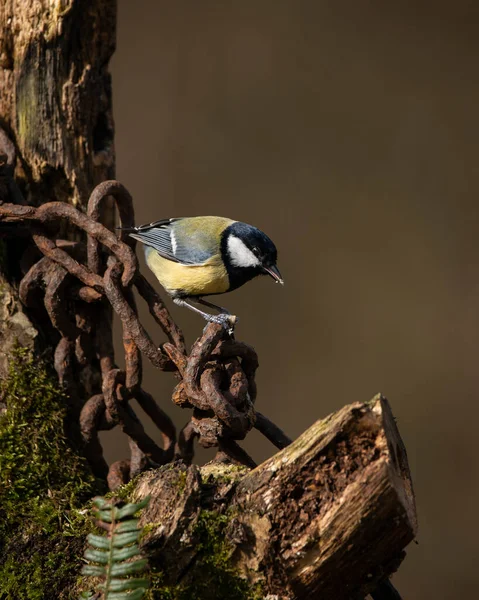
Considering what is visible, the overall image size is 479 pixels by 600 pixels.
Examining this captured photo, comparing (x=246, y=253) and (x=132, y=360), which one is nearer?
(x=132, y=360)

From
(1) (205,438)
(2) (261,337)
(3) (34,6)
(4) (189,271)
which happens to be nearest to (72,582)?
(1) (205,438)

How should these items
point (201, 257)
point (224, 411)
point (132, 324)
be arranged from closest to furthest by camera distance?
point (224, 411)
point (132, 324)
point (201, 257)

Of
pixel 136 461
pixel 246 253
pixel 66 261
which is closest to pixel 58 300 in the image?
pixel 66 261

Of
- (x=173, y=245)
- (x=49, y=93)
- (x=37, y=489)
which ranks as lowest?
(x=37, y=489)

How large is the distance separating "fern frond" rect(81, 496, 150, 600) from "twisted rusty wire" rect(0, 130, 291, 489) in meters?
0.22

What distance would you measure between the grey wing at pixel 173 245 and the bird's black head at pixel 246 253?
2.8 inches

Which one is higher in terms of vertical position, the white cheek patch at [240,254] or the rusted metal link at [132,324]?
the rusted metal link at [132,324]

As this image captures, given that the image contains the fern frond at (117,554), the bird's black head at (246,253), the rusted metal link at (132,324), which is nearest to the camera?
the fern frond at (117,554)

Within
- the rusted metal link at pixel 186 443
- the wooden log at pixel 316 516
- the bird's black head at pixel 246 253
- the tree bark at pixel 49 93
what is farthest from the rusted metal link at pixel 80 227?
the bird's black head at pixel 246 253

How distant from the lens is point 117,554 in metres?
0.71

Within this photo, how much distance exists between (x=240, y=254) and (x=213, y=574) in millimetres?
1299

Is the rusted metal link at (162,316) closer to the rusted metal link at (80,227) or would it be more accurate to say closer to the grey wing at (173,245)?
the rusted metal link at (80,227)

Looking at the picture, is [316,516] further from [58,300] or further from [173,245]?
[173,245]

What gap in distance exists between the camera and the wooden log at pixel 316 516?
0.75 meters
